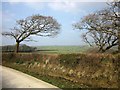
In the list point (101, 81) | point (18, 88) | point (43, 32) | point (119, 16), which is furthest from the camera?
point (43, 32)

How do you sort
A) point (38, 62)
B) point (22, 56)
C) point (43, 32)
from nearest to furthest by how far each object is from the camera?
point (38, 62) < point (22, 56) < point (43, 32)

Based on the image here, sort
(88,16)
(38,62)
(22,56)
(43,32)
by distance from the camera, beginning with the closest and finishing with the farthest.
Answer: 1. (38,62)
2. (88,16)
3. (22,56)
4. (43,32)

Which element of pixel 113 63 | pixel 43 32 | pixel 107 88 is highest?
pixel 43 32

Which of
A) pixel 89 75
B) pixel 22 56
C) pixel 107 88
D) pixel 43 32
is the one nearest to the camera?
pixel 107 88

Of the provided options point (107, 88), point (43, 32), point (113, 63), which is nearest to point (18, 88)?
point (107, 88)

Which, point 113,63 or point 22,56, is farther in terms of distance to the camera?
point 22,56

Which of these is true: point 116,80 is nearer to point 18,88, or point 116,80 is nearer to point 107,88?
point 107,88

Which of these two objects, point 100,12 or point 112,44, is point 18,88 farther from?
point 112,44

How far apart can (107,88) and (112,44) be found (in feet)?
49.0

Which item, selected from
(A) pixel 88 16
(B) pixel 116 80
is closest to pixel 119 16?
(A) pixel 88 16

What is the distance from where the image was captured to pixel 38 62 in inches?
1087

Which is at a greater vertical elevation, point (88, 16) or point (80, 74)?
point (88, 16)

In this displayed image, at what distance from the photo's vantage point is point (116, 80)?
1652 centimetres

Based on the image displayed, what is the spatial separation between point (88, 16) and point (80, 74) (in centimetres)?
1157
